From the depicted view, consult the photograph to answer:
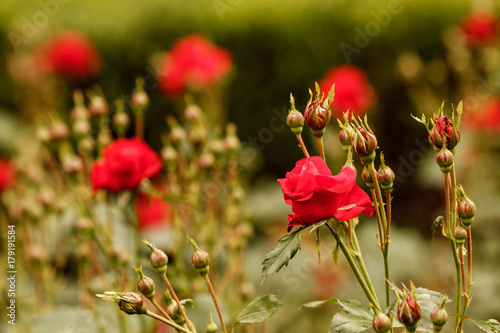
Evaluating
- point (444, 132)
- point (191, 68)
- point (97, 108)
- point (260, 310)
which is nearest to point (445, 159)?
point (444, 132)

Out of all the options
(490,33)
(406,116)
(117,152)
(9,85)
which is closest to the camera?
(117,152)

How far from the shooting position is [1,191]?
8.54 feet

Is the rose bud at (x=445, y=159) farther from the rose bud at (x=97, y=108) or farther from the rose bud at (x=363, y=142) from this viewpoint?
the rose bud at (x=97, y=108)

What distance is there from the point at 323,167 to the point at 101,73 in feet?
11.5

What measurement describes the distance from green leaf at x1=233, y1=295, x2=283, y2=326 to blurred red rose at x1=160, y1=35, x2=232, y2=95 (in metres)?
1.89

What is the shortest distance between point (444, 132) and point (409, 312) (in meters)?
0.23

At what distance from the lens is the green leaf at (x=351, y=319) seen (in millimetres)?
722

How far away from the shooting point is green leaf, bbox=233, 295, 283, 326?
0.79 meters

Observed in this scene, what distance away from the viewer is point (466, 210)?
0.74 meters

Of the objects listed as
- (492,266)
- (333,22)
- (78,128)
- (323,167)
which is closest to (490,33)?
(492,266)

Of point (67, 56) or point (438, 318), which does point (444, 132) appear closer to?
point (438, 318)

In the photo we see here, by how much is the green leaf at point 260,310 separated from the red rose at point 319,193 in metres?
0.13

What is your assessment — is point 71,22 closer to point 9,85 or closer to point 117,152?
point 9,85

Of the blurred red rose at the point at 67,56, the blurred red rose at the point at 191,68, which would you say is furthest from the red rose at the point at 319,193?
the blurred red rose at the point at 67,56
